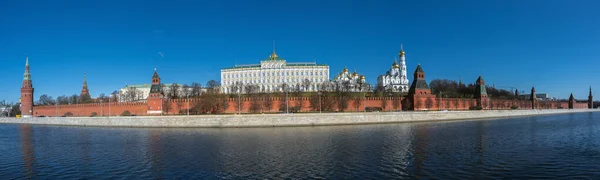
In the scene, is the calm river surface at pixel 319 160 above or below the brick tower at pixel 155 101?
below

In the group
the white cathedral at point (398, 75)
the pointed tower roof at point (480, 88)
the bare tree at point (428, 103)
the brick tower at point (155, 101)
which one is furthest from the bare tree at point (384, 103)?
the white cathedral at point (398, 75)

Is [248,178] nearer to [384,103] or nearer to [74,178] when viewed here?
[74,178]

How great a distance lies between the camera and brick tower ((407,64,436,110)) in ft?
202

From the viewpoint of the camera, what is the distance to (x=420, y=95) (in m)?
62.3

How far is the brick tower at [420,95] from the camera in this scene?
2419 inches

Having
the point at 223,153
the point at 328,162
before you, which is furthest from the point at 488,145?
the point at 223,153

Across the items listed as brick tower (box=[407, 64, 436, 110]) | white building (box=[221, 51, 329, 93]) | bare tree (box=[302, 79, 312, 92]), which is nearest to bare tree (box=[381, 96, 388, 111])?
brick tower (box=[407, 64, 436, 110])

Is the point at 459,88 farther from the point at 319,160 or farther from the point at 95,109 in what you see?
the point at 319,160

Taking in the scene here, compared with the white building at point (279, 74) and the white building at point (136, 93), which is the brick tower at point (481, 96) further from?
the white building at point (136, 93)

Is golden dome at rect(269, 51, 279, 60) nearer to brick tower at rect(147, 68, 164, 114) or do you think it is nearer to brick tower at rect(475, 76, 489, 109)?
brick tower at rect(147, 68, 164, 114)

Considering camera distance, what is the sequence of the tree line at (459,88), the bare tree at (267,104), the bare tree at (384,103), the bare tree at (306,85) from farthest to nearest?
1. the tree line at (459,88)
2. the bare tree at (306,85)
3. the bare tree at (384,103)
4. the bare tree at (267,104)

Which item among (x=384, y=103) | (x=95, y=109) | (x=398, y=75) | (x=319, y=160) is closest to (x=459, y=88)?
(x=398, y=75)

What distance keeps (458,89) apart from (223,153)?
8898 centimetres

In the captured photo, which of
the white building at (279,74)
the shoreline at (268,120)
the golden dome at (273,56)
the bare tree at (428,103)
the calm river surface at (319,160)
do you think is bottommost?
the calm river surface at (319,160)
